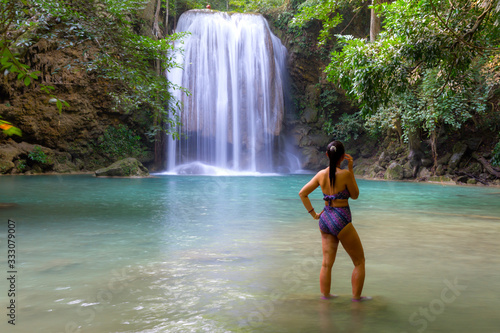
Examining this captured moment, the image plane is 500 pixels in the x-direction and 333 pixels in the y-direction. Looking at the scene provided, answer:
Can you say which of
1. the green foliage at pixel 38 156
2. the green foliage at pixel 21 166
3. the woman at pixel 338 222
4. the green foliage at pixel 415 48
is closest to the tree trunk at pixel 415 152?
the green foliage at pixel 415 48

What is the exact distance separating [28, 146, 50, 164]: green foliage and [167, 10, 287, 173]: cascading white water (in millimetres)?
7714

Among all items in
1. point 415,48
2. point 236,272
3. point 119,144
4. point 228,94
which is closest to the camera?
point 236,272

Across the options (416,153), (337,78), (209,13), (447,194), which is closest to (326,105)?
(416,153)

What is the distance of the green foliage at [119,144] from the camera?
25047 mm

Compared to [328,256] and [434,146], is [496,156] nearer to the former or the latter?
[434,146]

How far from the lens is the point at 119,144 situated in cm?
2556

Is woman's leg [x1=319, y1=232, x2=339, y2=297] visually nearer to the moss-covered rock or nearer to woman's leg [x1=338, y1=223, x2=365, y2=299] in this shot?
woman's leg [x1=338, y1=223, x2=365, y2=299]

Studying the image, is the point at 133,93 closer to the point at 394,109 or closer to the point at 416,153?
the point at 394,109

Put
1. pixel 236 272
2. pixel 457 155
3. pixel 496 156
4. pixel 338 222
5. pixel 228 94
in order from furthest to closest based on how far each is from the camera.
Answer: pixel 228 94, pixel 457 155, pixel 496 156, pixel 236 272, pixel 338 222

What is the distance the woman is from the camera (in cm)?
372

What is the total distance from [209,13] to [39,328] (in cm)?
2892

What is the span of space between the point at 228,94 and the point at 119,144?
8.06 meters

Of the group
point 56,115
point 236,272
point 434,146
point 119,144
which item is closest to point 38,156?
point 56,115

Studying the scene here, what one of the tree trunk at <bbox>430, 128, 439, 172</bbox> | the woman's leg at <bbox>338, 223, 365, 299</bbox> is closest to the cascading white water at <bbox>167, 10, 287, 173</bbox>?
the tree trunk at <bbox>430, 128, 439, 172</bbox>
